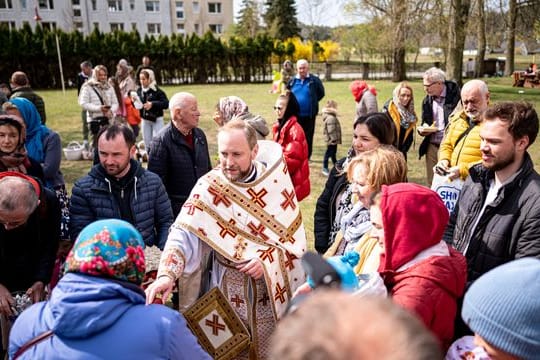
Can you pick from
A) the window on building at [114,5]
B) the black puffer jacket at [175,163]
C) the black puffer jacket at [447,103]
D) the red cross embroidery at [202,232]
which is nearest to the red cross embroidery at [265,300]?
the red cross embroidery at [202,232]

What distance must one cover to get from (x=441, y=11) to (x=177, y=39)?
18529 millimetres

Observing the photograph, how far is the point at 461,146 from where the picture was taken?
15.3 feet

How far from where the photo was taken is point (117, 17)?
2375 inches

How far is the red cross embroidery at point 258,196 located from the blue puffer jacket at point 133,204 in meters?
0.81

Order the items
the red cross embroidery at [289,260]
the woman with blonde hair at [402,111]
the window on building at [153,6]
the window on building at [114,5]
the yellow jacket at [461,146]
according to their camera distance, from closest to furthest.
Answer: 1. the red cross embroidery at [289,260]
2. the yellow jacket at [461,146]
3. the woman with blonde hair at [402,111]
4. the window on building at [114,5]
5. the window on building at [153,6]

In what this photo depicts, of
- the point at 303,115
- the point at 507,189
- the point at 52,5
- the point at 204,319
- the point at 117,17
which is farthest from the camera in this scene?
the point at 117,17

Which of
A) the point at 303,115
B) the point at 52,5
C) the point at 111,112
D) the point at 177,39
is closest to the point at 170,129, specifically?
the point at 303,115

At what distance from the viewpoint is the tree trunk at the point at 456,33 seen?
17.7 meters

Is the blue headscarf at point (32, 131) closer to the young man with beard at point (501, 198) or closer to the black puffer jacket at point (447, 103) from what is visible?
the young man with beard at point (501, 198)

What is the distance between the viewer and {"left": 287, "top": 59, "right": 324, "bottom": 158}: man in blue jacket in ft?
29.7

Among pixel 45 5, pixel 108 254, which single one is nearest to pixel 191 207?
pixel 108 254

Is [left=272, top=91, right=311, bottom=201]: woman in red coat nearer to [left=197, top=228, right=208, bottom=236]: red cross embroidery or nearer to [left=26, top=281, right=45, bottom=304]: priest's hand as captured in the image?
[left=197, top=228, right=208, bottom=236]: red cross embroidery

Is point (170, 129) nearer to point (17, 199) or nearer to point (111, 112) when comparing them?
point (17, 199)

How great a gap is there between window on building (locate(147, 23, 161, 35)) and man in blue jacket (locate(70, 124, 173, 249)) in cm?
6454
